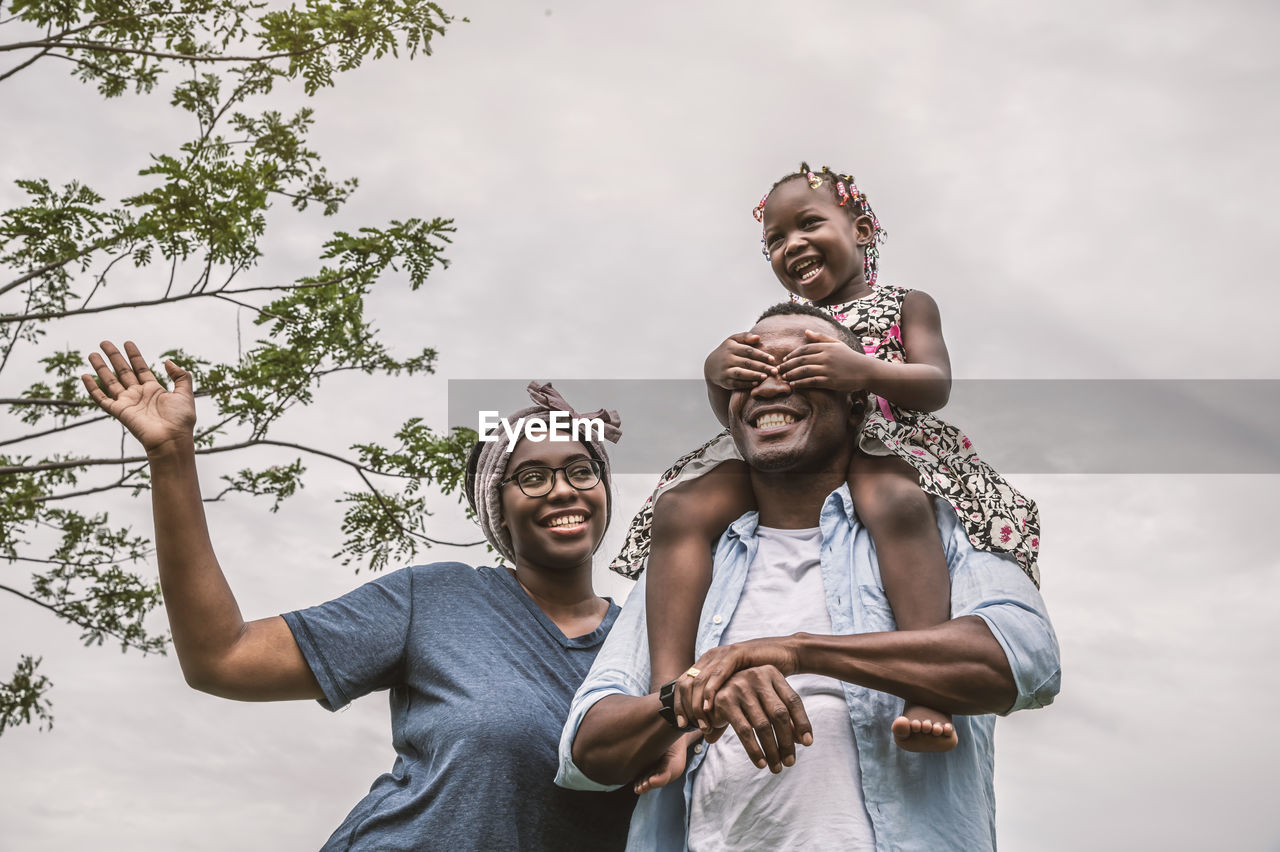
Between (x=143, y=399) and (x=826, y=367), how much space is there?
74.6 inches

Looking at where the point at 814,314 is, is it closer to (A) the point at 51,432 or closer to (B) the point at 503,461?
(B) the point at 503,461

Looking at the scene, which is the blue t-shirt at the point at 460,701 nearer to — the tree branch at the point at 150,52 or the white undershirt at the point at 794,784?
the white undershirt at the point at 794,784

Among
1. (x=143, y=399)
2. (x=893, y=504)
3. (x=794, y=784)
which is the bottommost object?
(x=794, y=784)

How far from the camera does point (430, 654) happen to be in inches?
138

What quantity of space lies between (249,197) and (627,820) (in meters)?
4.59

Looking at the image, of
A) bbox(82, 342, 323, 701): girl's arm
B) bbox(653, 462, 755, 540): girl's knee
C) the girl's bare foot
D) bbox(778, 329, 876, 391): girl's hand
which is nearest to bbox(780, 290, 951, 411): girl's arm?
bbox(778, 329, 876, 391): girl's hand

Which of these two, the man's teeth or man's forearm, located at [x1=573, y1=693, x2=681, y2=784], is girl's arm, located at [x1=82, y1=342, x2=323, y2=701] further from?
the man's teeth

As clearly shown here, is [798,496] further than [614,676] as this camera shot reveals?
Yes

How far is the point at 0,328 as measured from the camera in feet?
22.8

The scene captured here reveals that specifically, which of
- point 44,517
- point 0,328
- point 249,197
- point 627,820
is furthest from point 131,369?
point 44,517

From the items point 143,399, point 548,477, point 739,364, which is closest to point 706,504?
point 739,364

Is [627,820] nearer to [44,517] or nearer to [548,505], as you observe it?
[548,505]

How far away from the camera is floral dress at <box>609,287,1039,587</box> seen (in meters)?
3.07

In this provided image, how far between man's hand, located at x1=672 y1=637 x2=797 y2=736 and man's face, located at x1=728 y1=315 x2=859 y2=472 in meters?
0.69
